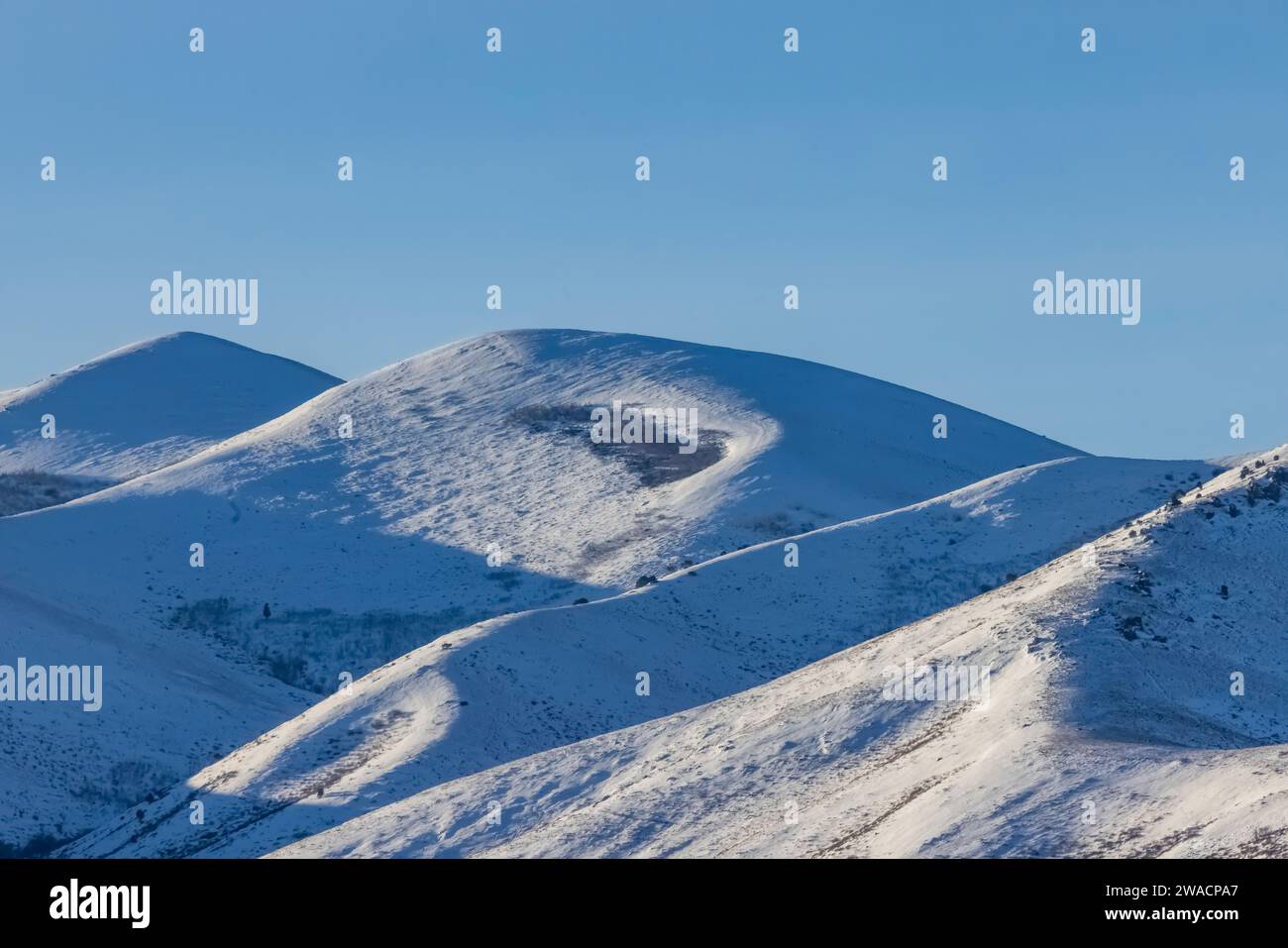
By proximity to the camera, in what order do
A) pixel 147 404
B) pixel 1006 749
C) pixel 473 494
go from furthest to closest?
pixel 147 404, pixel 473 494, pixel 1006 749

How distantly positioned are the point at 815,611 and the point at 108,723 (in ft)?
82.5

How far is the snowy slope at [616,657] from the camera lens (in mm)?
51781

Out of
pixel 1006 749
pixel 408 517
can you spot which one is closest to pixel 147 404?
pixel 408 517

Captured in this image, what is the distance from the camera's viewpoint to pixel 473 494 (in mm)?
100938

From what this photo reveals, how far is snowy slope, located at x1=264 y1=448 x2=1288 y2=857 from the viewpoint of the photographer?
115ft

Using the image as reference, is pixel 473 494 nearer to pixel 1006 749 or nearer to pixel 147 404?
pixel 1006 749

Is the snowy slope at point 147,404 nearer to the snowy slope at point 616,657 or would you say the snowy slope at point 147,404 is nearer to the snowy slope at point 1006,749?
the snowy slope at point 616,657

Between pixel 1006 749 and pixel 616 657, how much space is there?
963 inches

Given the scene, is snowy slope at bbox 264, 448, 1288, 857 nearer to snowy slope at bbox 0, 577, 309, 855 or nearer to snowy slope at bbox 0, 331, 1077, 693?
snowy slope at bbox 0, 577, 309, 855

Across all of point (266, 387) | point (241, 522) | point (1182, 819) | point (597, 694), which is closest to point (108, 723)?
point (597, 694)

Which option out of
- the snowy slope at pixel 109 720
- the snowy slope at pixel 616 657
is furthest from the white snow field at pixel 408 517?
the snowy slope at pixel 616 657

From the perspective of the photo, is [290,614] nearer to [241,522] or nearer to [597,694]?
[241,522]

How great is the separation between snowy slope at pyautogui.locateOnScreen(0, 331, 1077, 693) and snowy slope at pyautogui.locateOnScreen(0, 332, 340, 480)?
25.6m

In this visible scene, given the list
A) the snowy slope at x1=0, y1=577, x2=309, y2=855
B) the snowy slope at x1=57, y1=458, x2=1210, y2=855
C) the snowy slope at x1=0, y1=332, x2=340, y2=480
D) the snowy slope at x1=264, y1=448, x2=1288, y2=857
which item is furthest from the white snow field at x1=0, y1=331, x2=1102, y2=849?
the snowy slope at x1=0, y1=332, x2=340, y2=480
